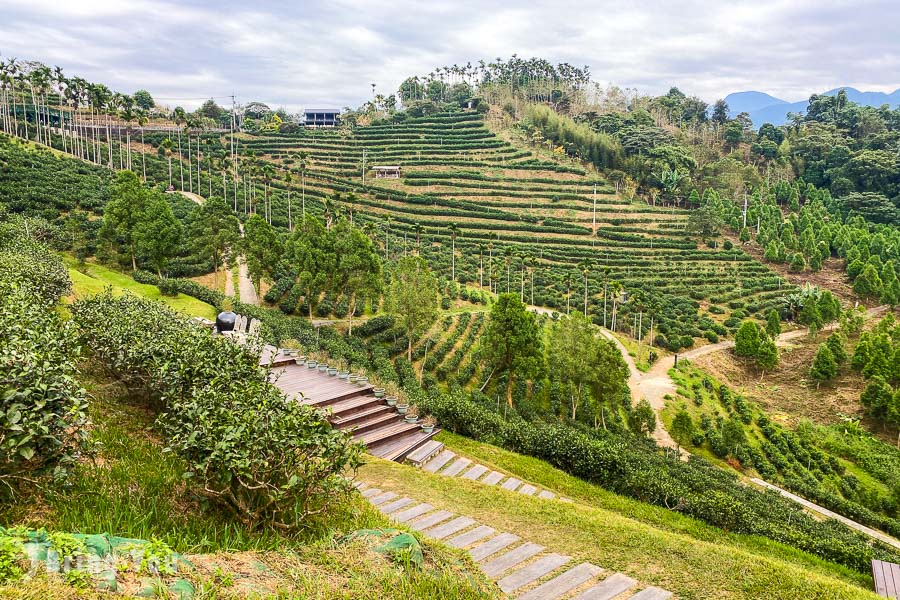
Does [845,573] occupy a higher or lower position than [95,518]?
lower

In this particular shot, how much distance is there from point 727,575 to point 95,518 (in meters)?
6.75

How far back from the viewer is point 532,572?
5805mm

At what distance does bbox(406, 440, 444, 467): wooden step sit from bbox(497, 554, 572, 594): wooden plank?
468cm

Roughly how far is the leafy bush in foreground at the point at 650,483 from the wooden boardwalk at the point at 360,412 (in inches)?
56.6

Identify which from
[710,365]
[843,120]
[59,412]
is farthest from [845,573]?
[843,120]

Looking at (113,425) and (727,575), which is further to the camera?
(113,425)

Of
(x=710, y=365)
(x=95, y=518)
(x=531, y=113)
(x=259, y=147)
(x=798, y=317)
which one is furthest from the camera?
(x=531, y=113)

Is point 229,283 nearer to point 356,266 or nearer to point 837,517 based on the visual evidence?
point 356,266

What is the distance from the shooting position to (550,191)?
63.3 m

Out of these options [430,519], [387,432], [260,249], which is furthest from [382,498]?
[260,249]

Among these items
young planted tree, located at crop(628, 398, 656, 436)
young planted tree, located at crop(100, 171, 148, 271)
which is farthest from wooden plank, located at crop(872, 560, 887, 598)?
young planted tree, located at crop(100, 171, 148, 271)

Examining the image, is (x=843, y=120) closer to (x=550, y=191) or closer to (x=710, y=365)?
(x=550, y=191)

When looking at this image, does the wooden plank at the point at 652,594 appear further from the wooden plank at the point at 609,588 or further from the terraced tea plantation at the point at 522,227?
the terraced tea plantation at the point at 522,227

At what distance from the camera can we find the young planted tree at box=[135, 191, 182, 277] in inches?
1011
